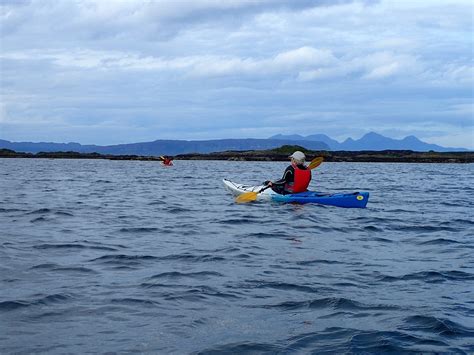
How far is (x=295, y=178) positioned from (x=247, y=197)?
2.12m

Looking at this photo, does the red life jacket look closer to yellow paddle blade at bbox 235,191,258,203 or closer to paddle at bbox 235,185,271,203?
paddle at bbox 235,185,271,203

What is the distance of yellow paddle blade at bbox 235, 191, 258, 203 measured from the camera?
1923cm

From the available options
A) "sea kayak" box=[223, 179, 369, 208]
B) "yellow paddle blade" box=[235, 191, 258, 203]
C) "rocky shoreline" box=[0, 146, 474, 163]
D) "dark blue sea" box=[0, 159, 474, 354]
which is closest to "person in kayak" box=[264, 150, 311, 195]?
"sea kayak" box=[223, 179, 369, 208]

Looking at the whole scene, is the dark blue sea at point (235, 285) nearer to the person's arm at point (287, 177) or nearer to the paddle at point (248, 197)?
the person's arm at point (287, 177)

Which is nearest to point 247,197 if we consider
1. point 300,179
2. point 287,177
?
point 287,177

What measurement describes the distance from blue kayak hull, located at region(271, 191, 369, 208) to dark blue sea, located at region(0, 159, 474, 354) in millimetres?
2576

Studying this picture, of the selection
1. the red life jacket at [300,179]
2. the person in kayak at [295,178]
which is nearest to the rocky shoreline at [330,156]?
the person in kayak at [295,178]

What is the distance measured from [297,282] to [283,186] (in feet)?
35.7

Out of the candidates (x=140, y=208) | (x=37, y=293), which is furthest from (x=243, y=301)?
(x=140, y=208)

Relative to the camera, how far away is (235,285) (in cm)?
759

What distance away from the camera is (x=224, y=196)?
22719 millimetres

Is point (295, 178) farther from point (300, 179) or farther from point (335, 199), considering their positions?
point (335, 199)

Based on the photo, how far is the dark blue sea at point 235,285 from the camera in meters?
5.43

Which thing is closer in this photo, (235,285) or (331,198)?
(235,285)
